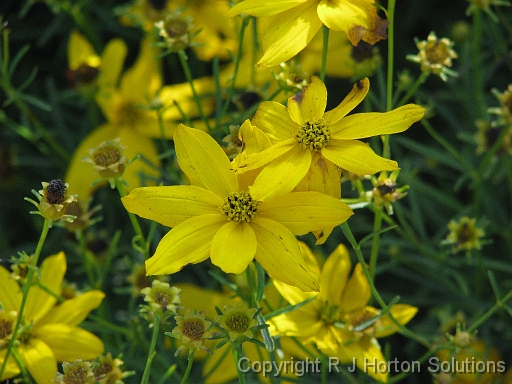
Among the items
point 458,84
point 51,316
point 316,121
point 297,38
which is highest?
point 458,84

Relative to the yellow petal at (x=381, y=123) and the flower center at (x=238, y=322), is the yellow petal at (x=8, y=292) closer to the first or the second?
the flower center at (x=238, y=322)

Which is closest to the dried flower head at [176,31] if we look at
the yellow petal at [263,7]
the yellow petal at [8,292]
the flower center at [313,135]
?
the yellow petal at [263,7]

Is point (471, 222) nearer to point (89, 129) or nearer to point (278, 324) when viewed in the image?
point (278, 324)

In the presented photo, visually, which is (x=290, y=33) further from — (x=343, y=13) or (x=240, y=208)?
(x=240, y=208)

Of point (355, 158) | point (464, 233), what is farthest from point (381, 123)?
point (464, 233)

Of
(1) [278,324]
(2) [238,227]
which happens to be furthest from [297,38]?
(1) [278,324]
